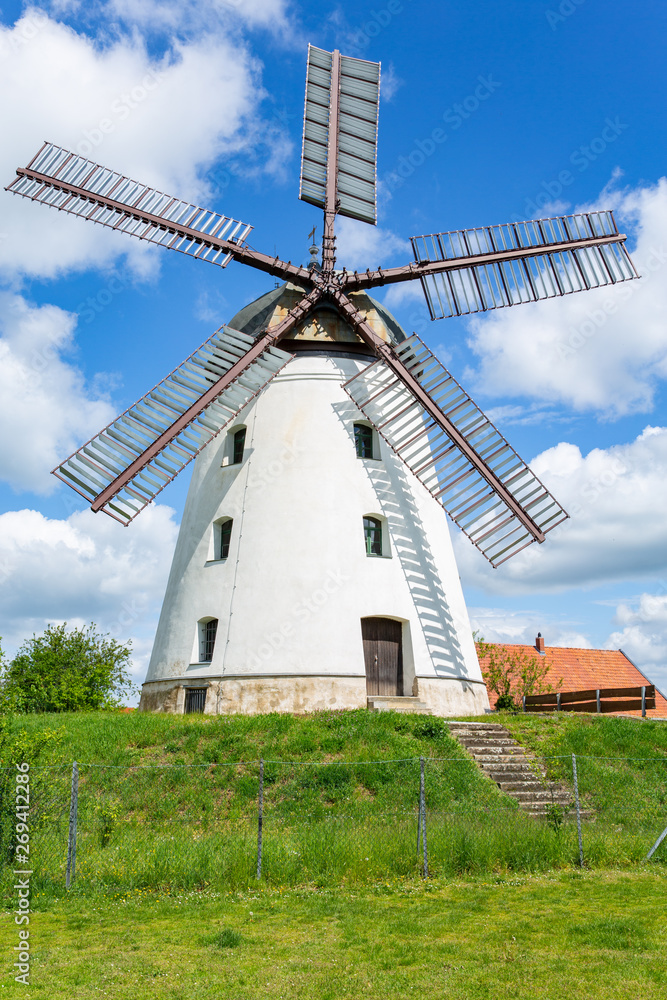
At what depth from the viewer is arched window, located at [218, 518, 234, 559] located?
17.5 m

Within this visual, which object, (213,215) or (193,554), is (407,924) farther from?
(213,215)

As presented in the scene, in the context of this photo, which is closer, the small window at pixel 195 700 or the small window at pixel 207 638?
the small window at pixel 195 700

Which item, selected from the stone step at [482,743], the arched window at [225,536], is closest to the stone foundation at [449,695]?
the stone step at [482,743]

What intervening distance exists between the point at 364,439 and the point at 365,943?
12572 millimetres

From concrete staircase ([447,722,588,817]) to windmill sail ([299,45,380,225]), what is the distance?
12.1 meters

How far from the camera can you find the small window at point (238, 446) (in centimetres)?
1834

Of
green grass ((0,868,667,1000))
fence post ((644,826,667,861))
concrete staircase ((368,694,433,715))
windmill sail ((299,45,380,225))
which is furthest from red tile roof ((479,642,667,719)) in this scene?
green grass ((0,868,667,1000))

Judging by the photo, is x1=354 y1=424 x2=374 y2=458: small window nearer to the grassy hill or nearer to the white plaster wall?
the white plaster wall

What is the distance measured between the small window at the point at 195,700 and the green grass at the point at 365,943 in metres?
7.44

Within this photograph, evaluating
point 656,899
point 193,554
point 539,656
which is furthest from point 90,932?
point 539,656

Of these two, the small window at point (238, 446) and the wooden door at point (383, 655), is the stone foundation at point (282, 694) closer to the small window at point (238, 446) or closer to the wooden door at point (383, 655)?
the wooden door at point (383, 655)

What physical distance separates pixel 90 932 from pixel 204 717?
748 cm

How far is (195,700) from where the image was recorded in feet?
53.7

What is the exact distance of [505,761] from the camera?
45.7ft
